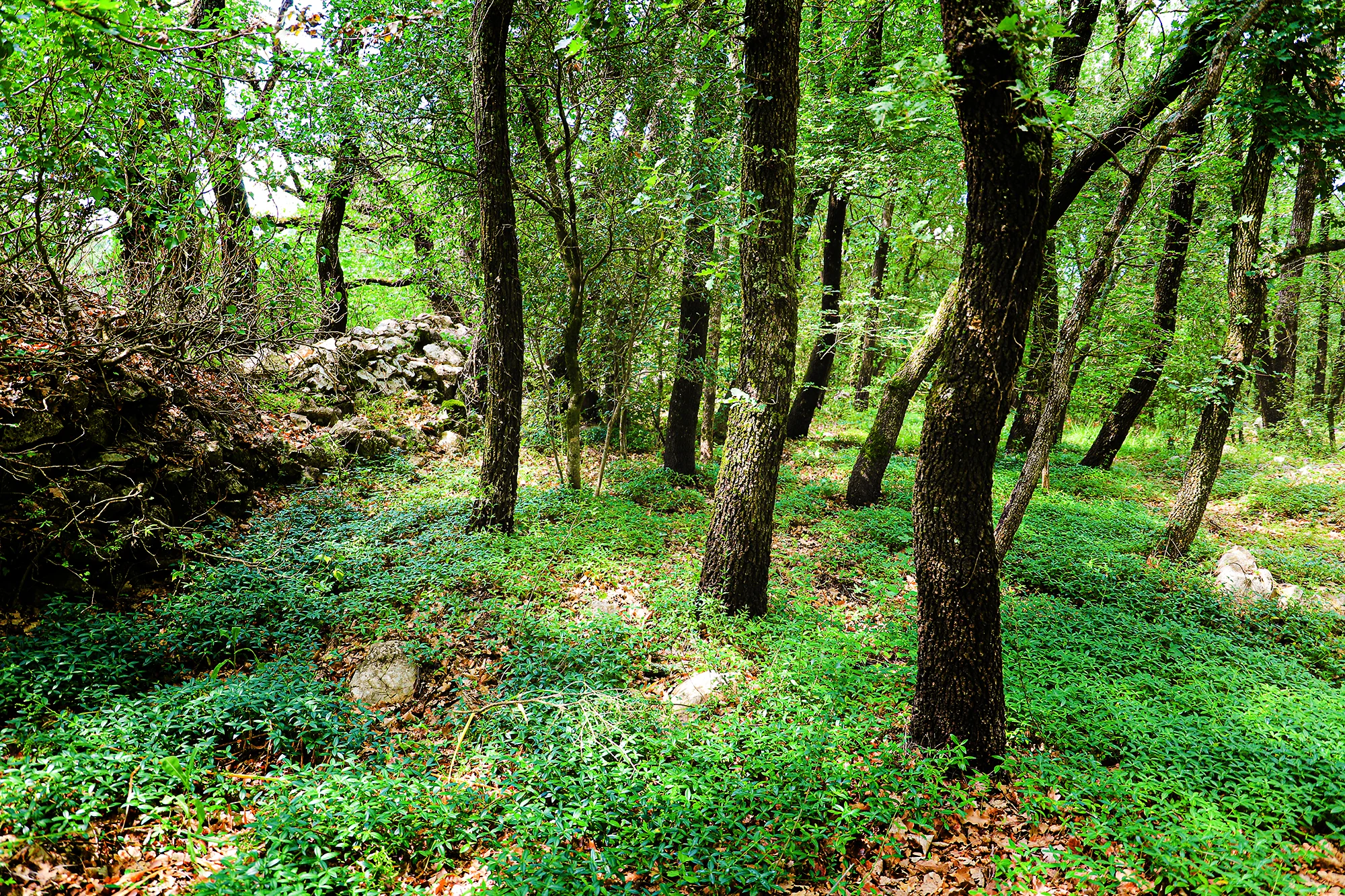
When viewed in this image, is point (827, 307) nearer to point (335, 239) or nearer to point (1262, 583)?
point (1262, 583)

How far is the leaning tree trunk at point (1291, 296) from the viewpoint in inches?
265

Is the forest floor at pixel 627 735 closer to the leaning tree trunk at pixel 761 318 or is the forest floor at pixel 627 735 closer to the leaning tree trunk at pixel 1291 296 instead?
the leaning tree trunk at pixel 761 318

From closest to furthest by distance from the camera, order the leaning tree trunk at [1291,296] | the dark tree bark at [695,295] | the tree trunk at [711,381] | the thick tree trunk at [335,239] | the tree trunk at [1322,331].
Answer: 1. the leaning tree trunk at [1291,296]
2. the dark tree bark at [695,295]
3. the thick tree trunk at [335,239]
4. the tree trunk at [711,381]
5. the tree trunk at [1322,331]

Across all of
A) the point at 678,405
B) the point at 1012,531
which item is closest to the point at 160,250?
the point at 678,405

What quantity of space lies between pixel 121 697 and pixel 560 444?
7.74 metres

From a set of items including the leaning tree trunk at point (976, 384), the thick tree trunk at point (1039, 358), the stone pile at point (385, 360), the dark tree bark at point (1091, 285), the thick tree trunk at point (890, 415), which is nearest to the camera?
the leaning tree trunk at point (976, 384)

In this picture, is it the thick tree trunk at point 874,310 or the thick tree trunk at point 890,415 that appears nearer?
the thick tree trunk at point 890,415

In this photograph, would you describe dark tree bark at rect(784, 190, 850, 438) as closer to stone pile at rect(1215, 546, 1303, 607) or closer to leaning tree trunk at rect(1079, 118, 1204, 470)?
leaning tree trunk at rect(1079, 118, 1204, 470)

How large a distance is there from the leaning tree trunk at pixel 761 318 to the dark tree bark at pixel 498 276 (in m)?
3.04

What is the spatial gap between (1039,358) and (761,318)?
642 cm

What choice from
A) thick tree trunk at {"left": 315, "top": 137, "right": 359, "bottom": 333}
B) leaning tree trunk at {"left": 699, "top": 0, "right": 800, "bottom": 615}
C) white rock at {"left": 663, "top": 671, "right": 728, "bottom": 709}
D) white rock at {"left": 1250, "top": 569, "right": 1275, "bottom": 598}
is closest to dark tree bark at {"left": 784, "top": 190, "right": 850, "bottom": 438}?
leaning tree trunk at {"left": 699, "top": 0, "right": 800, "bottom": 615}

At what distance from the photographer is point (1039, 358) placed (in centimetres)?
934

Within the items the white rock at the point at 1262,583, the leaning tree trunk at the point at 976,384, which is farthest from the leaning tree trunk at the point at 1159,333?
the leaning tree trunk at the point at 976,384

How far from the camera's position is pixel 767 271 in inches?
214
